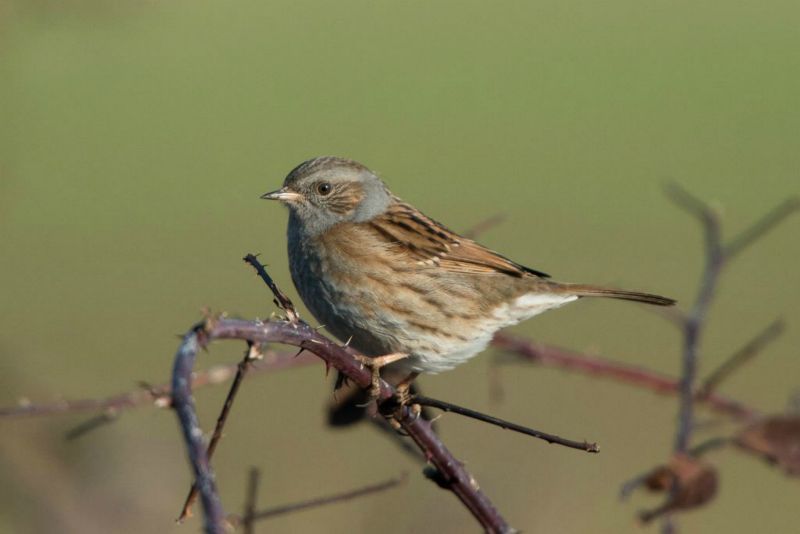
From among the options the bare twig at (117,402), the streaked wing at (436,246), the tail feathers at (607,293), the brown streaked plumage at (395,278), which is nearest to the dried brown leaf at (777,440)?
the bare twig at (117,402)

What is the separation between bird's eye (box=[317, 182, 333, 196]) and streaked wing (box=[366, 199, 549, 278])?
0.25 m

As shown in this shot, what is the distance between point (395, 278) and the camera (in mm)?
4492

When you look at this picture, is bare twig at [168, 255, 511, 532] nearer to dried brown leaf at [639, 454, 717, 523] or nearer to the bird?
dried brown leaf at [639, 454, 717, 523]

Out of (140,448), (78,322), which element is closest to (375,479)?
(140,448)

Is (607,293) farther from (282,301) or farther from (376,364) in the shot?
(282,301)

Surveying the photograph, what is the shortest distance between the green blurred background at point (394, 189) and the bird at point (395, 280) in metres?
0.56

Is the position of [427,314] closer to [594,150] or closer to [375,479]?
[375,479]

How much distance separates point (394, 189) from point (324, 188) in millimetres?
8650

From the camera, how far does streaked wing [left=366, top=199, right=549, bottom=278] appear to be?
471 centimetres

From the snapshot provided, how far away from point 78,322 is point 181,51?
22.6 feet

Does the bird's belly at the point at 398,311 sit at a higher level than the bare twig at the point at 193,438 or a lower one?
lower

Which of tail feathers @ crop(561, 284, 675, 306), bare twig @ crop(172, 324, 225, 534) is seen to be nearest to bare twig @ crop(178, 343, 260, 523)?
bare twig @ crop(172, 324, 225, 534)

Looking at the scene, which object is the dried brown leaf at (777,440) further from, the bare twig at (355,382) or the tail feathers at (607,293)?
the tail feathers at (607,293)

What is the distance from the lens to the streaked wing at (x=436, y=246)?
15.5 ft
